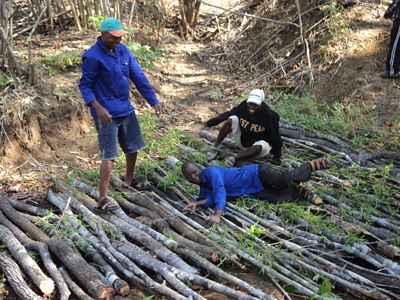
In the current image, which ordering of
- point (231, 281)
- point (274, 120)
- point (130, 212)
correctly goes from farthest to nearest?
point (274, 120)
point (130, 212)
point (231, 281)

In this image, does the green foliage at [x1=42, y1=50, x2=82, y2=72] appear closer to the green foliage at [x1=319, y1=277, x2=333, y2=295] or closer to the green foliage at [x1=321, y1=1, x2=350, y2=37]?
the green foliage at [x1=321, y1=1, x2=350, y2=37]

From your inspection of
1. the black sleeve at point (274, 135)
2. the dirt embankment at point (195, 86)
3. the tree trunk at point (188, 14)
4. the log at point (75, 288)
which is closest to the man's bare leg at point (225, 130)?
the black sleeve at point (274, 135)

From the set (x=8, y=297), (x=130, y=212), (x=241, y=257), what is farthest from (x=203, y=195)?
(x=8, y=297)

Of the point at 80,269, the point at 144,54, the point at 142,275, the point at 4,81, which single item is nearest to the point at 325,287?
the point at 142,275

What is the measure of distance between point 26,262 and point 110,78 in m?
1.58

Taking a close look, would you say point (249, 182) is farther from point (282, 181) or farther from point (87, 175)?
point (87, 175)

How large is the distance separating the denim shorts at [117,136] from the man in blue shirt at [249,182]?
53 centimetres

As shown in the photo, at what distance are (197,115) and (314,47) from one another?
2389mm

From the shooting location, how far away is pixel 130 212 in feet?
14.5

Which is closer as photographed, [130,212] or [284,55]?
[130,212]

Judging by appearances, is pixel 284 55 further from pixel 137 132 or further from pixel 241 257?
pixel 241 257

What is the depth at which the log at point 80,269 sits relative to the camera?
3.27 m

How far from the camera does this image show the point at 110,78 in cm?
416

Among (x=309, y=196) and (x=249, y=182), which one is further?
(x=249, y=182)
